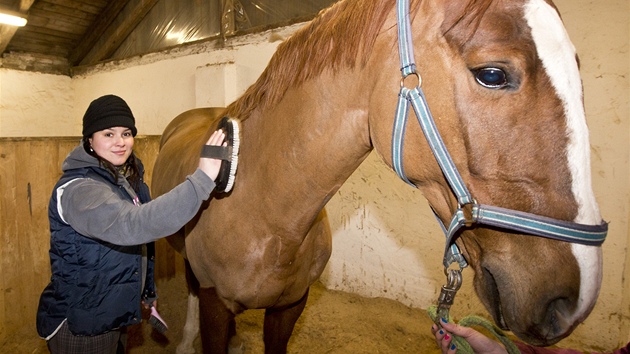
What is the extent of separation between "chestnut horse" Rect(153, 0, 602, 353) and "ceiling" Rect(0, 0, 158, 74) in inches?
226

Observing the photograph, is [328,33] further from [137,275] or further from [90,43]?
[90,43]

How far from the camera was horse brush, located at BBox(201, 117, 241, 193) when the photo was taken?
1.07 metres

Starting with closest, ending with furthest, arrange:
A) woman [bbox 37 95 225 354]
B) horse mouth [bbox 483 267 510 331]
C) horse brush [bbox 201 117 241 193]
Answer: horse mouth [bbox 483 267 510 331]
horse brush [bbox 201 117 241 193]
woman [bbox 37 95 225 354]

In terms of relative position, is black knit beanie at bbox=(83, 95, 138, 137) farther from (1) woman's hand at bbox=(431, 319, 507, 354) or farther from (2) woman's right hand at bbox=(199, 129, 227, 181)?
(1) woman's hand at bbox=(431, 319, 507, 354)

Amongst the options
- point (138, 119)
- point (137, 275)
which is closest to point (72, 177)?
point (137, 275)

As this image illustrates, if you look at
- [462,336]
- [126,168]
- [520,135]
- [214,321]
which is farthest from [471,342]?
[126,168]

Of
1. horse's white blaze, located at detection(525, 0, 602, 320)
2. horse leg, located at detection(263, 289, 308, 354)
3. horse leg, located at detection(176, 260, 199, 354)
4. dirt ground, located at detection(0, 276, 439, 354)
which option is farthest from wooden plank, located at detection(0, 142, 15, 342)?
horse's white blaze, located at detection(525, 0, 602, 320)

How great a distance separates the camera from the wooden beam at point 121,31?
220 inches

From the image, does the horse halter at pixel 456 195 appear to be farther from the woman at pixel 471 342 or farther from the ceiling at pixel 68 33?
the ceiling at pixel 68 33

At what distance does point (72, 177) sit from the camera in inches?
49.2

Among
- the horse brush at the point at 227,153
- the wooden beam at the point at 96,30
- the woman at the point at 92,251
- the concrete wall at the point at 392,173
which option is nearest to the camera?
the horse brush at the point at 227,153

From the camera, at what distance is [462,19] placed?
737 millimetres

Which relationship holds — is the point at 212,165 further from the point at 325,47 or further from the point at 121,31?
the point at 121,31

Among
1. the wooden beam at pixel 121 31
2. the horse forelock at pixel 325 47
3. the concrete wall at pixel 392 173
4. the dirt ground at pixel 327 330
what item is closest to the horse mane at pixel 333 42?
the horse forelock at pixel 325 47
